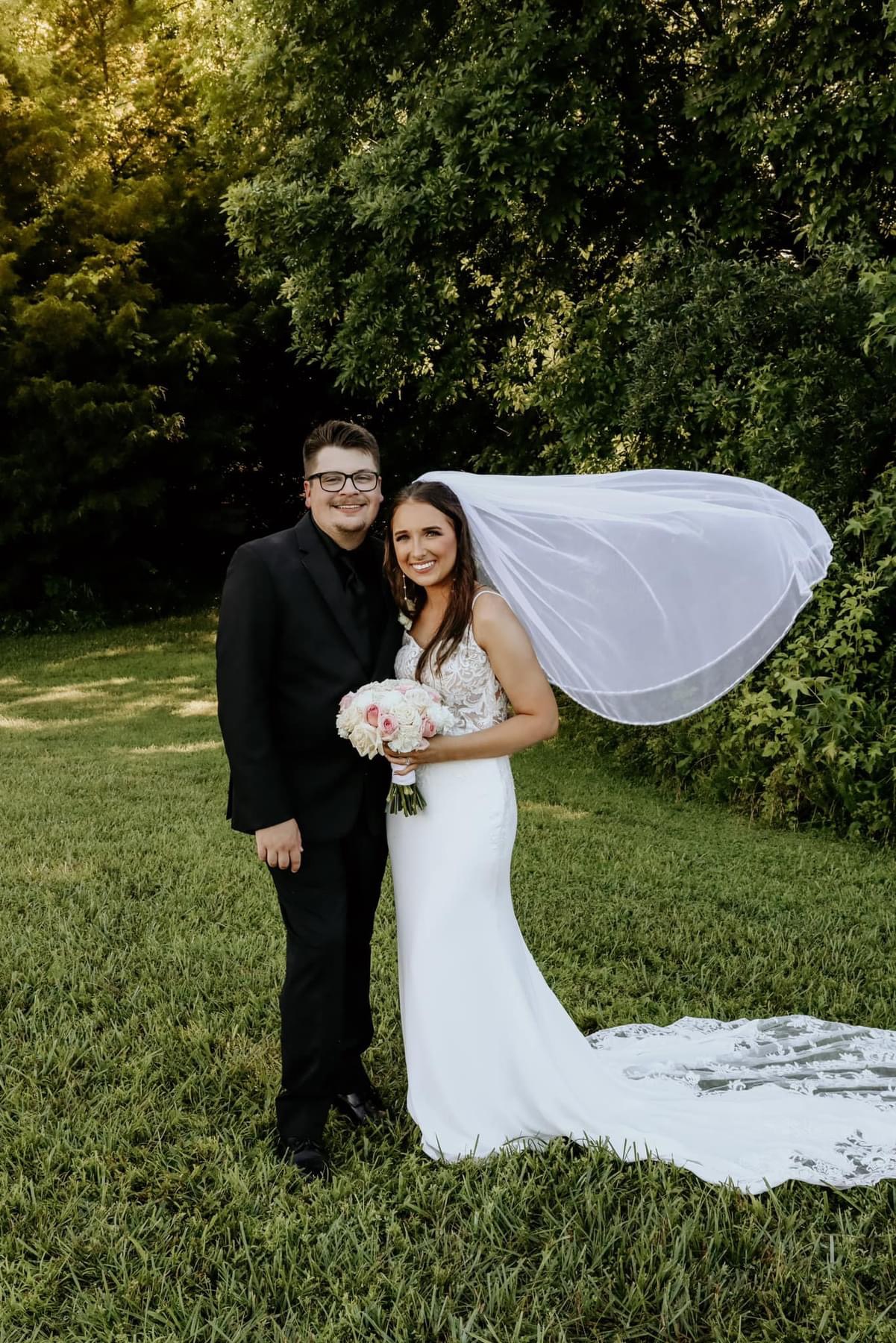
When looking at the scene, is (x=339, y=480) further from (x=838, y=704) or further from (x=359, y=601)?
(x=838, y=704)

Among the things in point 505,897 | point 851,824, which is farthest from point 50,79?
point 505,897

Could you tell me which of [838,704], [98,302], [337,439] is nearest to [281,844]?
[337,439]

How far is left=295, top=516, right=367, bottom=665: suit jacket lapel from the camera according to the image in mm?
3158

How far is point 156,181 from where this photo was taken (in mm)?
15438

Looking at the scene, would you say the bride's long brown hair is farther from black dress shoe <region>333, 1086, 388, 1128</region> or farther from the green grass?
the green grass

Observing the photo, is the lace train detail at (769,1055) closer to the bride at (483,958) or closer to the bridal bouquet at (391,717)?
the bride at (483,958)

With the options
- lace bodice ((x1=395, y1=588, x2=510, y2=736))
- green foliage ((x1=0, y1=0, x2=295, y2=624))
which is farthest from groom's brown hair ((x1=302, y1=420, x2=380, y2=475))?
green foliage ((x1=0, y1=0, x2=295, y2=624))

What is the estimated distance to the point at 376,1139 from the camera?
3324mm

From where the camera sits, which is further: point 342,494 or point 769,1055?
point 769,1055

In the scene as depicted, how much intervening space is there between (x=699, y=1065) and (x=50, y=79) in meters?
16.1

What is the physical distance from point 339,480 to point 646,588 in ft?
3.51

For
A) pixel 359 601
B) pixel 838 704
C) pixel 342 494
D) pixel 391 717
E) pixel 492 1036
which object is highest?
pixel 342 494

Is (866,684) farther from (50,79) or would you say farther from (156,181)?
(50,79)

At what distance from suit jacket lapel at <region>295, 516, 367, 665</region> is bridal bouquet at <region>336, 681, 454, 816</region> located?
0.60 ft
